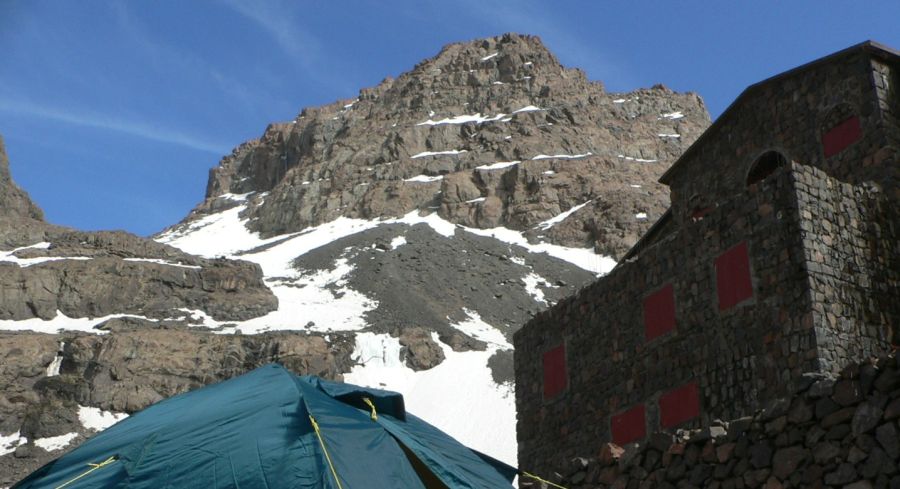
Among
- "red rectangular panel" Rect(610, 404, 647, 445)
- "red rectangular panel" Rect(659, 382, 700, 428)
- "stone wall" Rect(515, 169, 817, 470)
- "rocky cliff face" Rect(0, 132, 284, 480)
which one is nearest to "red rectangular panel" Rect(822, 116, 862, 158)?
"stone wall" Rect(515, 169, 817, 470)

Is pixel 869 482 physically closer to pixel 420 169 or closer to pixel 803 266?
pixel 803 266

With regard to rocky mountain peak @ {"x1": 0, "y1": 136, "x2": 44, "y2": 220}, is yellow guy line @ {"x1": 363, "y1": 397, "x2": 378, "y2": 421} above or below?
below

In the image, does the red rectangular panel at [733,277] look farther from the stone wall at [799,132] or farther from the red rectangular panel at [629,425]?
the stone wall at [799,132]

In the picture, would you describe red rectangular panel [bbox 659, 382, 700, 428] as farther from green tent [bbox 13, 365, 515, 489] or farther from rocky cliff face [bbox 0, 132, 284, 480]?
rocky cliff face [bbox 0, 132, 284, 480]

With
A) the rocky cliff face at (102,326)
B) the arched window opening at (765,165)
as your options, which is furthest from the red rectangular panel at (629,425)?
the rocky cliff face at (102,326)

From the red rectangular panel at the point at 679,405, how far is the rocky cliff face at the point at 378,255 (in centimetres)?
2788

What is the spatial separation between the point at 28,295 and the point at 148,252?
13730mm

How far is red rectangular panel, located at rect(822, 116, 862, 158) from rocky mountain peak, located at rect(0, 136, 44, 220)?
276 ft

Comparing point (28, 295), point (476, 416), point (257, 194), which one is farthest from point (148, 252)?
point (257, 194)

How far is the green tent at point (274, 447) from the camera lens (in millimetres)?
8406

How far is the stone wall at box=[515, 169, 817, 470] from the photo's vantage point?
497 inches

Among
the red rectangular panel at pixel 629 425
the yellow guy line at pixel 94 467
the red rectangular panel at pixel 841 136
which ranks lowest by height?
the yellow guy line at pixel 94 467

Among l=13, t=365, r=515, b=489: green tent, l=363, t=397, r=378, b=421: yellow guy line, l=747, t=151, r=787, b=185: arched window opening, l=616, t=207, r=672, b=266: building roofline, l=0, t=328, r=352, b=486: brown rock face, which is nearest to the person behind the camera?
l=13, t=365, r=515, b=489: green tent

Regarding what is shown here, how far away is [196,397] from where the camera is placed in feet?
33.6
